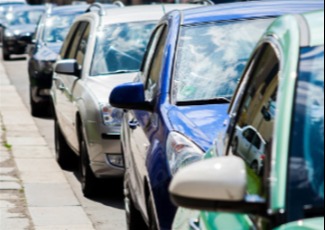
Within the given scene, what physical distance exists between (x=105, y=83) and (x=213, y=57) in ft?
11.9

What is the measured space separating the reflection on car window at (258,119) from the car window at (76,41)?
8.45 meters

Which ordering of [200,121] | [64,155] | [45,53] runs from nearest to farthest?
1. [200,121]
2. [64,155]
3. [45,53]

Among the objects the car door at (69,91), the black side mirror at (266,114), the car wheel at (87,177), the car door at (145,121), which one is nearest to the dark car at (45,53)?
the car door at (69,91)

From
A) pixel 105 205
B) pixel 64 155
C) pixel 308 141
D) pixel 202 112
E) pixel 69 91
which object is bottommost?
pixel 64 155

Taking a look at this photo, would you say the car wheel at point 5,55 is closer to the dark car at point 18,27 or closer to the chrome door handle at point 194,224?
the dark car at point 18,27

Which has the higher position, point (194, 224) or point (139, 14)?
point (194, 224)

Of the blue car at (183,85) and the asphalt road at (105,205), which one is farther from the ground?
the blue car at (183,85)

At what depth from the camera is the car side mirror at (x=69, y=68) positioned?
11.6 m

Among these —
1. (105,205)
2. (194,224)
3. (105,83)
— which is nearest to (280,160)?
(194,224)

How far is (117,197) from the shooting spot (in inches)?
432

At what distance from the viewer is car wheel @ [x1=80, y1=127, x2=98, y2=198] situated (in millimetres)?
10742

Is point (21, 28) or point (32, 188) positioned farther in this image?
point (21, 28)

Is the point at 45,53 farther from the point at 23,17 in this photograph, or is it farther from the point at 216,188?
the point at 23,17

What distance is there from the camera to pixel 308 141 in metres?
3.68
